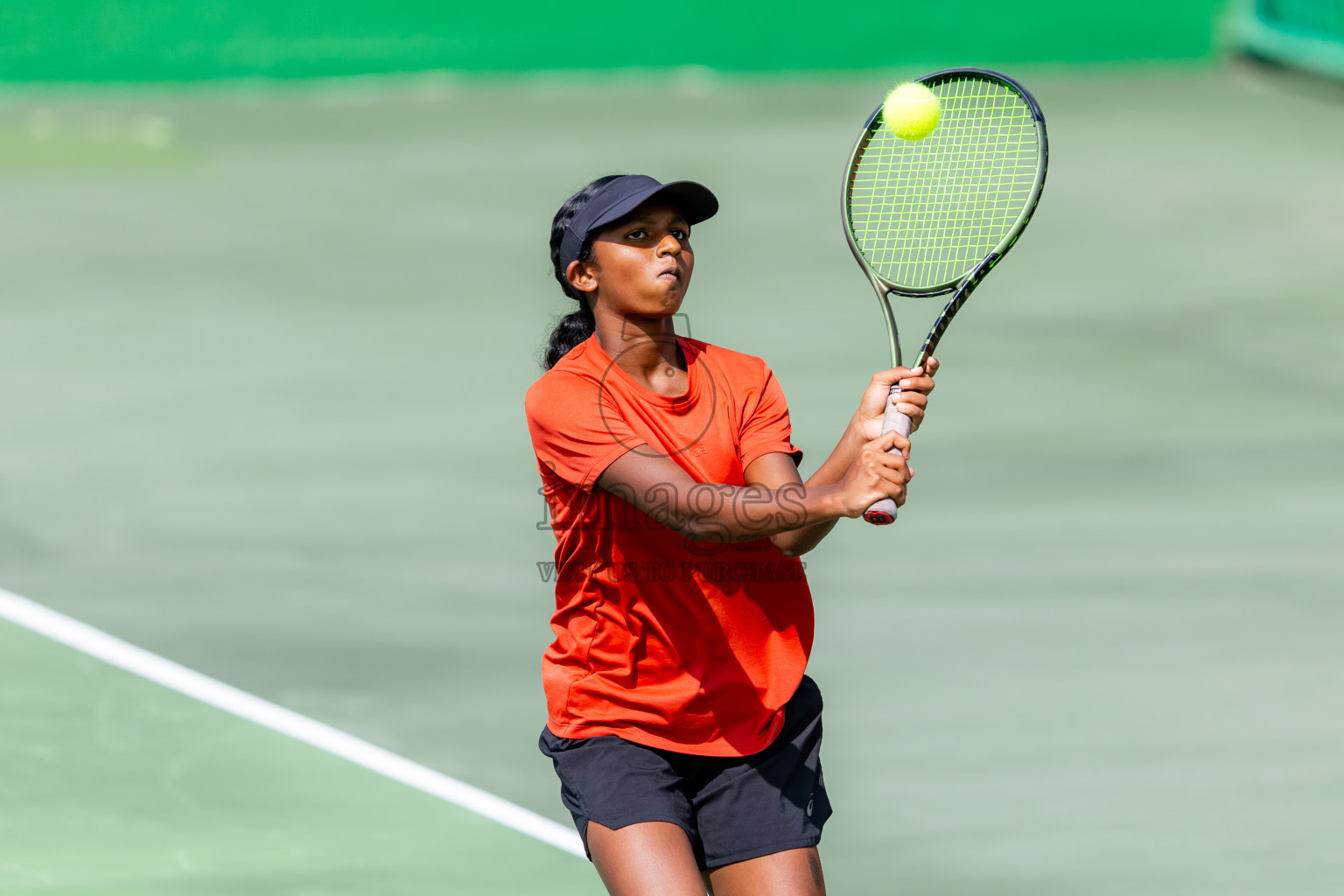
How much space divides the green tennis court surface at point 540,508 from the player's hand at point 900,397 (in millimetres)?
1633

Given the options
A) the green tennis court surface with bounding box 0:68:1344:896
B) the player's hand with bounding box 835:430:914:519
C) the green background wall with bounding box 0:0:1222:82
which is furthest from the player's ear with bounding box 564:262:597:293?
the green background wall with bounding box 0:0:1222:82

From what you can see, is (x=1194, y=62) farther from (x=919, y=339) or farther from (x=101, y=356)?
(x=101, y=356)

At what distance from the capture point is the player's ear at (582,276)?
3645 mm

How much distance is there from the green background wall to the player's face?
13261mm

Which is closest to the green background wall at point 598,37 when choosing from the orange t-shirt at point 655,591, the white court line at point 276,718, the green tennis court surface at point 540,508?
the green tennis court surface at point 540,508

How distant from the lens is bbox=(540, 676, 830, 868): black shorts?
11.4 feet

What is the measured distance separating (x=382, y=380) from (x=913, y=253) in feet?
10.7

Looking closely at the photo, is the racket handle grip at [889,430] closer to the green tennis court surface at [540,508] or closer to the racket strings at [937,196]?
the green tennis court surface at [540,508]

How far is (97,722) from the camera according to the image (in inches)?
225

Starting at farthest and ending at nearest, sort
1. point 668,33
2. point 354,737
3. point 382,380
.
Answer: point 668,33, point 382,380, point 354,737

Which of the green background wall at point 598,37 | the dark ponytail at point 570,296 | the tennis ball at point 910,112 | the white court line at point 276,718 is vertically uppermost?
the green background wall at point 598,37

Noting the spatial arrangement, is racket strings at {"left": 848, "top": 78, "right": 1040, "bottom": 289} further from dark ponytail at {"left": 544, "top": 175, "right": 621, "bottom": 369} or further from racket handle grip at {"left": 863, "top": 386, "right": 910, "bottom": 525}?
racket handle grip at {"left": 863, "top": 386, "right": 910, "bottom": 525}

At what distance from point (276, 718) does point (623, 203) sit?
2778 millimetres

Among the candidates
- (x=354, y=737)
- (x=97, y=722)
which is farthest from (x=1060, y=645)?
(x=97, y=722)
